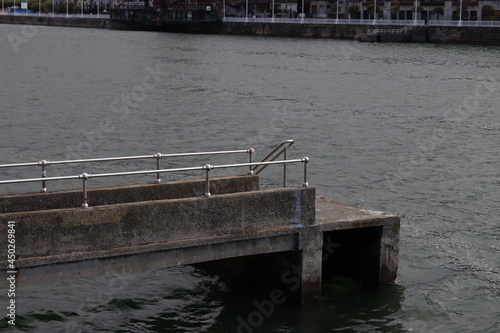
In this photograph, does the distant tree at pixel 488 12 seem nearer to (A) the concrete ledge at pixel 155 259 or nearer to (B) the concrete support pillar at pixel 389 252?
(B) the concrete support pillar at pixel 389 252

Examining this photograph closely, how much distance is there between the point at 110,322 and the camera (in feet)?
43.7

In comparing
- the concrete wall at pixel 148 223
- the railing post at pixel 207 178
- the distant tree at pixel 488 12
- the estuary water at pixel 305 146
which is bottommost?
the estuary water at pixel 305 146

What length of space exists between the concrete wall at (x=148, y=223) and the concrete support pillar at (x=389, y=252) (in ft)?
4.68

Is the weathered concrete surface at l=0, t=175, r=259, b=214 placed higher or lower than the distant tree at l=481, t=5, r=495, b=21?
lower

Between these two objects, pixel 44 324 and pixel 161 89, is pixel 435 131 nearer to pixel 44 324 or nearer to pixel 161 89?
pixel 161 89

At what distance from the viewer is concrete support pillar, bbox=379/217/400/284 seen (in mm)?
14094

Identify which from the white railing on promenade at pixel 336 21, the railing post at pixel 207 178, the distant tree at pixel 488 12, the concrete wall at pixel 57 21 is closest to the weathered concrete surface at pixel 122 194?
the railing post at pixel 207 178

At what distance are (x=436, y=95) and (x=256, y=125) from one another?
15904mm

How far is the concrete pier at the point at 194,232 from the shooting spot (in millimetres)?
11578

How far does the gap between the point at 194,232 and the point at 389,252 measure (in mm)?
3397

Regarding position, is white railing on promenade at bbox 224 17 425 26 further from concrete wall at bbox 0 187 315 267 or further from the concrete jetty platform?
concrete wall at bbox 0 187 315 267

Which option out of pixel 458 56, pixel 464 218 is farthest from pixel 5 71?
pixel 464 218

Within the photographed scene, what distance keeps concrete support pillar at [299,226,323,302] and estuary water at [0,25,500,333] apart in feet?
0.85

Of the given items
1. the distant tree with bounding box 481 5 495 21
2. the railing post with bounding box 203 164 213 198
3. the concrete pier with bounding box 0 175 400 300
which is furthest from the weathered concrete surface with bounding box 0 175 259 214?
the distant tree with bounding box 481 5 495 21
